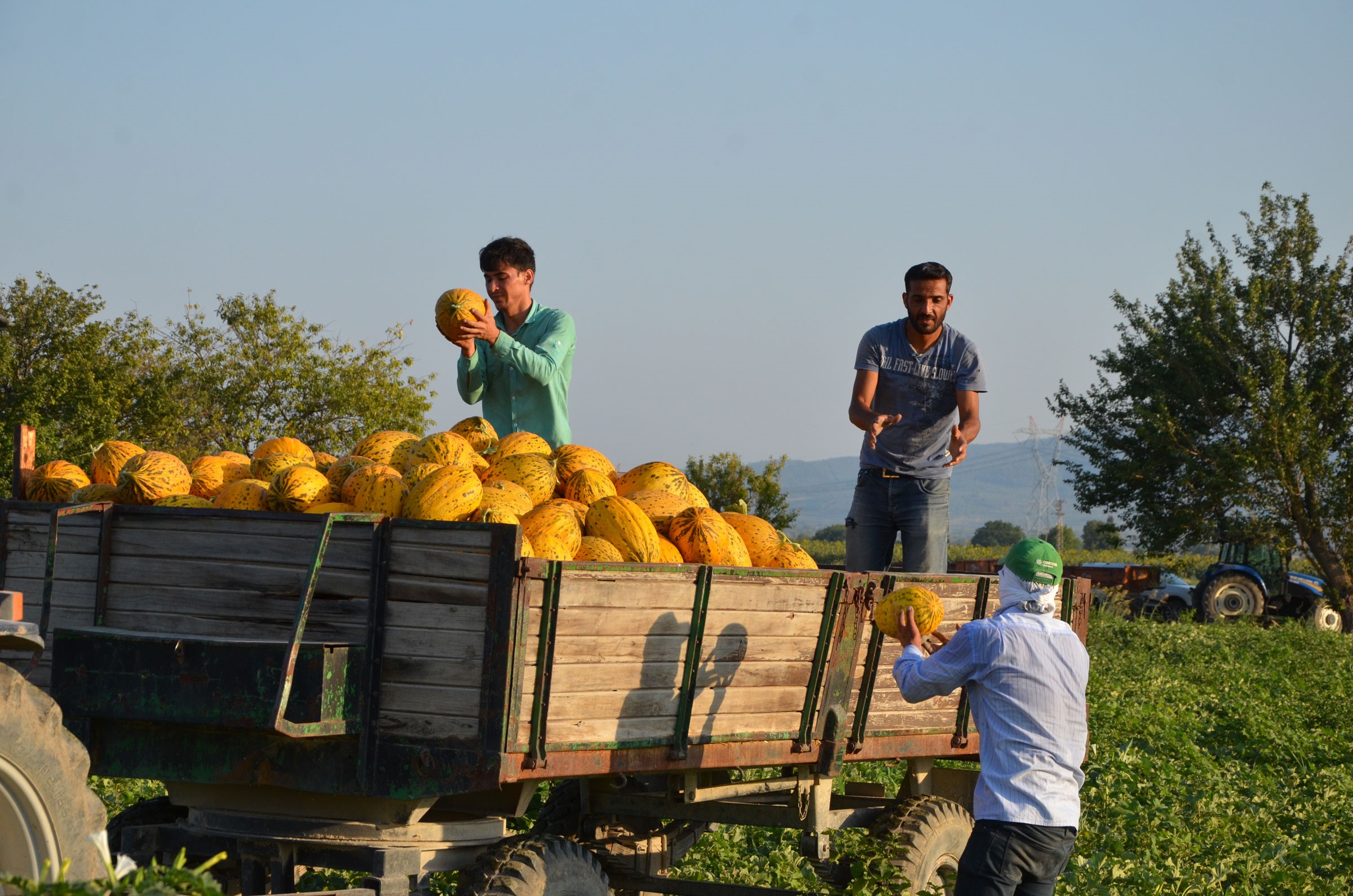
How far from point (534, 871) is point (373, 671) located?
2.88 ft

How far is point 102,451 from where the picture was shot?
17.3 feet

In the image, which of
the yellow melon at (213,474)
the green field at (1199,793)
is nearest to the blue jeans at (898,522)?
the green field at (1199,793)

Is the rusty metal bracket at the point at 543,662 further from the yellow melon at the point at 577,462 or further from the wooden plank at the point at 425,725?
the yellow melon at the point at 577,462

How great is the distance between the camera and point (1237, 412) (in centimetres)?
3019

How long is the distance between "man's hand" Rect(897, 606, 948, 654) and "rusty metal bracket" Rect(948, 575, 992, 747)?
23.7 inches

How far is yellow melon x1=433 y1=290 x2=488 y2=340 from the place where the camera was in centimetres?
579

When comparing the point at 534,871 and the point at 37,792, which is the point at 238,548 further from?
the point at 534,871

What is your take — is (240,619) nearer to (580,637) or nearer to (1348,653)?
(580,637)

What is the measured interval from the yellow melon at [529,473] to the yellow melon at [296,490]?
2.25 feet

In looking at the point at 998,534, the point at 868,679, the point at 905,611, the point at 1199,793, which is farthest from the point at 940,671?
the point at 998,534

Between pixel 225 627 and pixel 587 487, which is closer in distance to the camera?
pixel 225 627

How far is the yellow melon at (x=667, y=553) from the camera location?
4996 millimetres

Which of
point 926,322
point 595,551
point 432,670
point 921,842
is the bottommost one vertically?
point 921,842

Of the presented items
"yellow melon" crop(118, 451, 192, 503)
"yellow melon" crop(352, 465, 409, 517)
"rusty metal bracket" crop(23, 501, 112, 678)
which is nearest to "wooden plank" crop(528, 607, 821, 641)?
"yellow melon" crop(352, 465, 409, 517)
